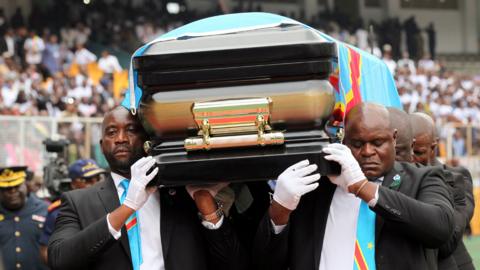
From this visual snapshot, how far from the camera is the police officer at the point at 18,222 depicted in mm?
7445

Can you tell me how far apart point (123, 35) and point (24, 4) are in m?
2.80

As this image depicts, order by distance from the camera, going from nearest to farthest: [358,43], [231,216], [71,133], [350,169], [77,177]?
1. [350,169]
2. [231,216]
3. [77,177]
4. [71,133]
5. [358,43]

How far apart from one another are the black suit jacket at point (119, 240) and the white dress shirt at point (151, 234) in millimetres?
26

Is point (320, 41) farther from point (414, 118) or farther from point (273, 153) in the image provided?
point (414, 118)

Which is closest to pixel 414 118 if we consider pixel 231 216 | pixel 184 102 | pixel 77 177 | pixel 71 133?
pixel 231 216

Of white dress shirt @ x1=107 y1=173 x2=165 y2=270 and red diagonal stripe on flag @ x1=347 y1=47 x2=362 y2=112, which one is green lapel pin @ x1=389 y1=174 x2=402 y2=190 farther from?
white dress shirt @ x1=107 y1=173 x2=165 y2=270

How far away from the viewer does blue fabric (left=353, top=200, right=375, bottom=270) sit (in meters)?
3.51

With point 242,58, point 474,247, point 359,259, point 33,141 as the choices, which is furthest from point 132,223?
point 474,247

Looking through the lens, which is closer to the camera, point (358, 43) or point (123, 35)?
point (123, 35)

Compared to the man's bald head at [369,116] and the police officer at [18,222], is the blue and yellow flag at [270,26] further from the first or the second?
the police officer at [18,222]

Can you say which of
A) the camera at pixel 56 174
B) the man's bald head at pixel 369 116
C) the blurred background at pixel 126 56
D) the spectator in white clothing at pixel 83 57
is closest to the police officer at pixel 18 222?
the camera at pixel 56 174

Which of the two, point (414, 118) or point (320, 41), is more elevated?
point (320, 41)

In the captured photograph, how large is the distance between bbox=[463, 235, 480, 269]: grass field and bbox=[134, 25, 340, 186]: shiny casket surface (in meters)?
8.99

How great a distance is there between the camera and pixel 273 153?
11.4ft
